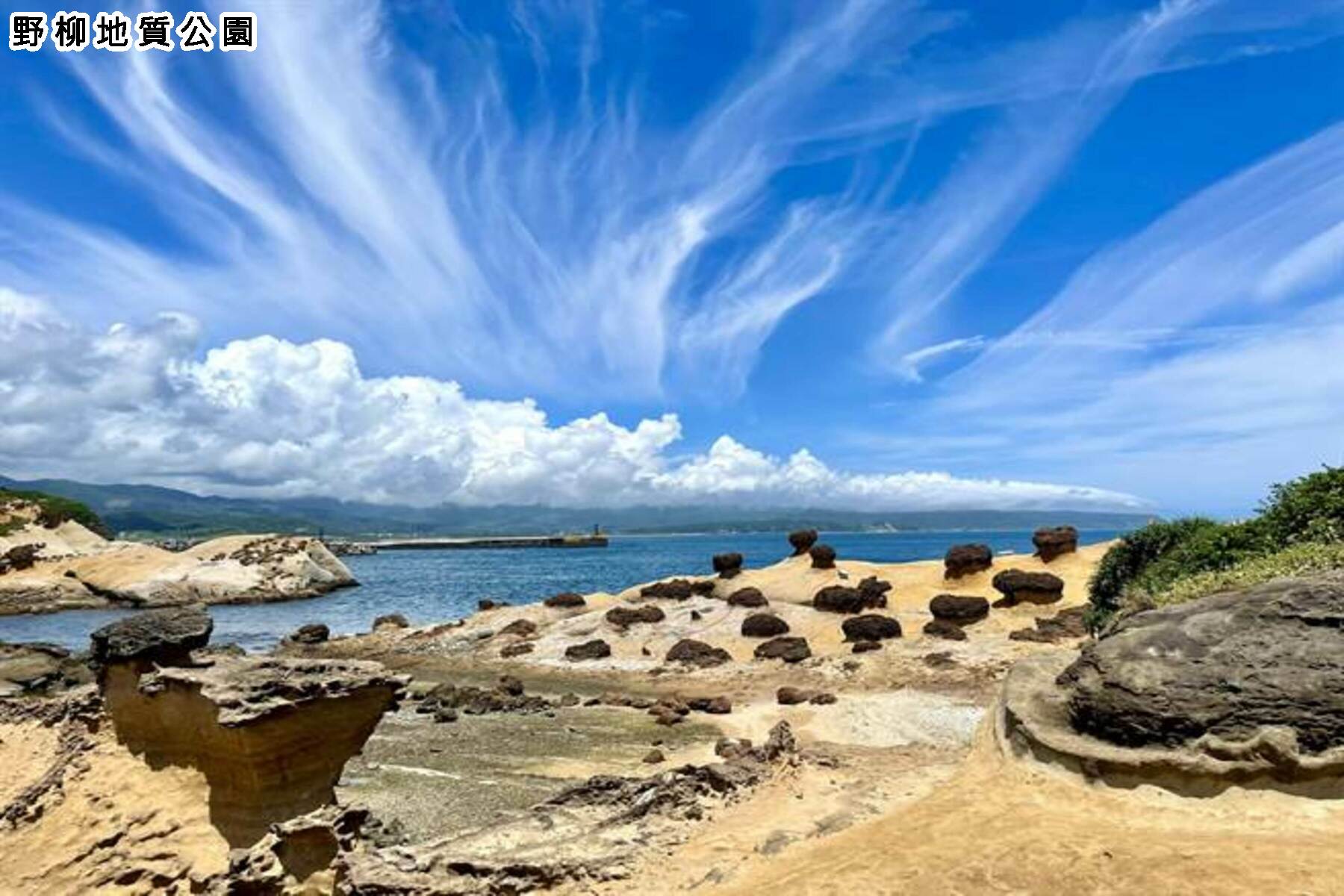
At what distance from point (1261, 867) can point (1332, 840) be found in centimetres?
95

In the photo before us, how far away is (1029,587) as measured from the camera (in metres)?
37.5

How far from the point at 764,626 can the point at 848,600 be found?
4.30 m

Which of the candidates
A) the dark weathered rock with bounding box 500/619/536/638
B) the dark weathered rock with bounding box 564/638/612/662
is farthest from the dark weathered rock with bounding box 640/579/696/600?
the dark weathered rock with bounding box 564/638/612/662

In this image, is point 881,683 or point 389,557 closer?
point 881,683

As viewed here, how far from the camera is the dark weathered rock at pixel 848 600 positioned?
1537 inches

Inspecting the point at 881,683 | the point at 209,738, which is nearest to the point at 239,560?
the point at 881,683

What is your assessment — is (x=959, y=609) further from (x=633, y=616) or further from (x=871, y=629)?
(x=633, y=616)

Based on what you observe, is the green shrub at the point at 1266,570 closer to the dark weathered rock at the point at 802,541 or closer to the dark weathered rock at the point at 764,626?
the dark weathered rock at the point at 764,626

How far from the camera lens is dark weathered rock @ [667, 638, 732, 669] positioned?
1363 inches

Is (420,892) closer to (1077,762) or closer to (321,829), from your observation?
(321,829)

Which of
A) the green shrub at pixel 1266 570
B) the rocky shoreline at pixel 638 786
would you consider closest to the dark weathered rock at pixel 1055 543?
the rocky shoreline at pixel 638 786

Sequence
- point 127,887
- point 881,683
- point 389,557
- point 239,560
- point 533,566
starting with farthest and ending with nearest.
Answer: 1. point 389,557
2. point 533,566
3. point 239,560
4. point 881,683
5. point 127,887

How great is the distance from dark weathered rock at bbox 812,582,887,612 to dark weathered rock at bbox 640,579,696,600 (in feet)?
25.0

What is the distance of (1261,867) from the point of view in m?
8.02
